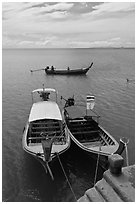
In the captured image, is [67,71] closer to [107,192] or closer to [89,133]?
[89,133]

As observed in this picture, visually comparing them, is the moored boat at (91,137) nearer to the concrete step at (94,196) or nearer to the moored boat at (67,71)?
the concrete step at (94,196)

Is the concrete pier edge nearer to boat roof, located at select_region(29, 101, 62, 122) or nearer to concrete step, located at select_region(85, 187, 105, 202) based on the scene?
concrete step, located at select_region(85, 187, 105, 202)

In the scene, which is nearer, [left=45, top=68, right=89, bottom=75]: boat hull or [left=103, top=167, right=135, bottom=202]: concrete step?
[left=103, top=167, right=135, bottom=202]: concrete step

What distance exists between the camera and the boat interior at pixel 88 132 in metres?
16.4

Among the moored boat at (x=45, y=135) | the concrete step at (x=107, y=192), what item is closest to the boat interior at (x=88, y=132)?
the moored boat at (x=45, y=135)

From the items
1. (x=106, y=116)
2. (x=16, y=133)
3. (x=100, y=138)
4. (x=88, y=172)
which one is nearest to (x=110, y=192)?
(x=88, y=172)

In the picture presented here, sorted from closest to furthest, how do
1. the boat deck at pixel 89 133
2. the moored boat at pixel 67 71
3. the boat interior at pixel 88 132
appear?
the boat deck at pixel 89 133, the boat interior at pixel 88 132, the moored boat at pixel 67 71

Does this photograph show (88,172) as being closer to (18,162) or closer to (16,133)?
(18,162)

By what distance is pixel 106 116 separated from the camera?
25.4 metres

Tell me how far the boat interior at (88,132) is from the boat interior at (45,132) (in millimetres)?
1010

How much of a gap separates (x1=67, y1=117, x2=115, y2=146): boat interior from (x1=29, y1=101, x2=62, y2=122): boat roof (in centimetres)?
126

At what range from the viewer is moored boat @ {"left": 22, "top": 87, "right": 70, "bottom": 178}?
44.6 feet

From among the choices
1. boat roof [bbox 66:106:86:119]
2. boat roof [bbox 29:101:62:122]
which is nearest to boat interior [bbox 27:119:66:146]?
boat roof [bbox 29:101:62:122]

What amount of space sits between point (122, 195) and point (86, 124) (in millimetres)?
11648
